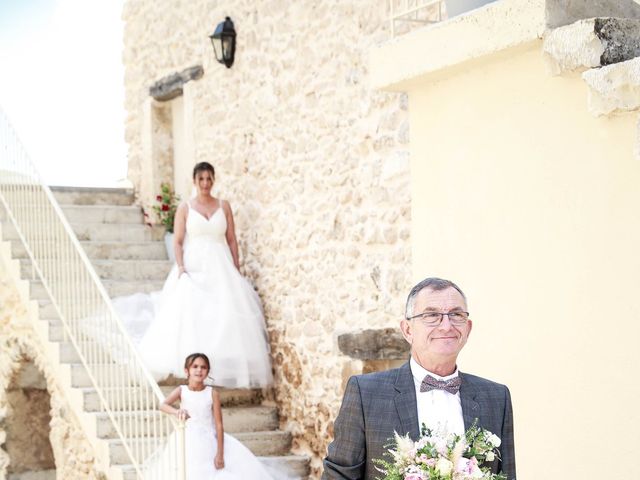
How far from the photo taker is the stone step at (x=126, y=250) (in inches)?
418

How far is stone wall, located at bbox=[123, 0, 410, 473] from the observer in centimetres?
743

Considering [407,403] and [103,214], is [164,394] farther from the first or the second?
[407,403]

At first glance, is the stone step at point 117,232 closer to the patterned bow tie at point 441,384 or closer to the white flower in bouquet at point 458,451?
the patterned bow tie at point 441,384

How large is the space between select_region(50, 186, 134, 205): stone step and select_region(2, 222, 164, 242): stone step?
573mm

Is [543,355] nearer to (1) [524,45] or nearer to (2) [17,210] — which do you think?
(1) [524,45]

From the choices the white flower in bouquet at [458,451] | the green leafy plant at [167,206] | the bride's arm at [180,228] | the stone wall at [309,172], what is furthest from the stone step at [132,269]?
the white flower in bouquet at [458,451]

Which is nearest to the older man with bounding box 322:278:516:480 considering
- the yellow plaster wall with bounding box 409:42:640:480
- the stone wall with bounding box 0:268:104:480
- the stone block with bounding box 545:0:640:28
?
the yellow plaster wall with bounding box 409:42:640:480

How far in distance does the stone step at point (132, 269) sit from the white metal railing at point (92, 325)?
32.7 inches

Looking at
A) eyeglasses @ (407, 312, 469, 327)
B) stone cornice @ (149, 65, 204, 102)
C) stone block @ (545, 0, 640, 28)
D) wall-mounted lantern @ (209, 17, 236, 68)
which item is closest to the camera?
eyeglasses @ (407, 312, 469, 327)

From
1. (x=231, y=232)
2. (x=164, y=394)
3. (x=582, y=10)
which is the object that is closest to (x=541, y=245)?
(x=582, y=10)

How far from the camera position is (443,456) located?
9.53ft

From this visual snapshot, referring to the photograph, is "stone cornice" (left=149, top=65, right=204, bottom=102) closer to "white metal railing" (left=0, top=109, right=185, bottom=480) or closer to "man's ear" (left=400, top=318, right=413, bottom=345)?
"white metal railing" (left=0, top=109, right=185, bottom=480)

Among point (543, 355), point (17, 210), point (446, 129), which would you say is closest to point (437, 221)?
point (446, 129)

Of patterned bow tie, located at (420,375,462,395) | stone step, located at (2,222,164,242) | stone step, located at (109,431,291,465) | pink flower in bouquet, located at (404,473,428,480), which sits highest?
stone step, located at (2,222,164,242)
